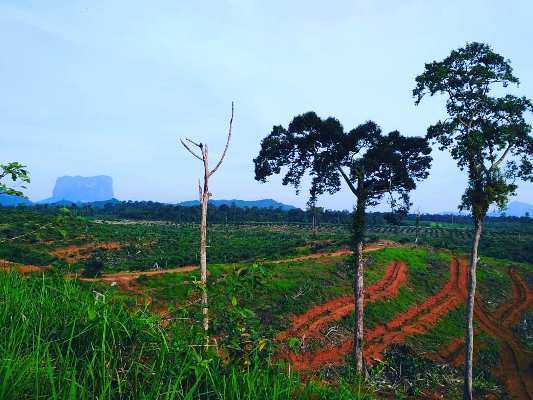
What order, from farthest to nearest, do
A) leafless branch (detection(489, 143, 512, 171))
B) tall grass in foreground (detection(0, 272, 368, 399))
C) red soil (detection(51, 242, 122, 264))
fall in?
1. red soil (detection(51, 242, 122, 264))
2. leafless branch (detection(489, 143, 512, 171))
3. tall grass in foreground (detection(0, 272, 368, 399))

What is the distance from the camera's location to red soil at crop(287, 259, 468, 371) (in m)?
20.2

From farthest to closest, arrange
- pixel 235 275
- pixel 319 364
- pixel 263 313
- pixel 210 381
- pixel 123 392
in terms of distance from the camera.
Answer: pixel 263 313
pixel 319 364
pixel 235 275
pixel 210 381
pixel 123 392

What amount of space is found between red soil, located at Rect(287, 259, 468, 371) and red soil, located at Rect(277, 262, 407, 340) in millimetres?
1567

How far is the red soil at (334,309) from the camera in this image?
22.7m

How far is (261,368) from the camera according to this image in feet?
11.6

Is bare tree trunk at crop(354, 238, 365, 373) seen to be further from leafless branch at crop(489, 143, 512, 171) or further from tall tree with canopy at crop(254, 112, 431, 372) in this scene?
leafless branch at crop(489, 143, 512, 171)

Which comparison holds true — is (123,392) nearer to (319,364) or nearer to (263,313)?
(319,364)

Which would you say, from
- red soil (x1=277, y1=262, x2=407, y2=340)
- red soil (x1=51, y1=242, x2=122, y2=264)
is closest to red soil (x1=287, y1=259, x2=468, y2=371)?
red soil (x1=277, y1=262, x2=407, y2=340)

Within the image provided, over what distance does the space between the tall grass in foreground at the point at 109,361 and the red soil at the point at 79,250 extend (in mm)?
43322

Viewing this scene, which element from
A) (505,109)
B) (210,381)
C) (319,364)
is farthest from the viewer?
(319,364)

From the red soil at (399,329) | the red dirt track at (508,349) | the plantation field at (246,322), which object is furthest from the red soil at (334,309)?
the red dirt track at (508,349)

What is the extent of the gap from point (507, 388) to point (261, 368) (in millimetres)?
22669

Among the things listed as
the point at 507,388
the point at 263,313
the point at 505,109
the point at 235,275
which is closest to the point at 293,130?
the point at 505,109

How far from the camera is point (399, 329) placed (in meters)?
25.5
